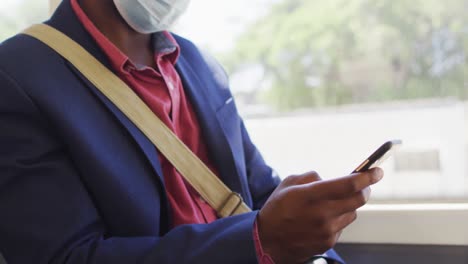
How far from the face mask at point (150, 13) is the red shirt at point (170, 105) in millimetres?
60

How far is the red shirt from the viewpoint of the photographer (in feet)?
3.11

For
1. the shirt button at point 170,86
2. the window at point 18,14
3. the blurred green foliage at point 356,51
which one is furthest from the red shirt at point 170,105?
the window at point 18,14

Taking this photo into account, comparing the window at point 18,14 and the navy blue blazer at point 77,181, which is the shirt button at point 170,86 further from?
the window at point 18,14

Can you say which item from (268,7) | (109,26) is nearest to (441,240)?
(268,7)

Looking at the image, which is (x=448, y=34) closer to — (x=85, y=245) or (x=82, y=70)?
(x=82, y=70)

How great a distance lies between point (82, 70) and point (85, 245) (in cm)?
30

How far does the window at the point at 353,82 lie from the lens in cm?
131

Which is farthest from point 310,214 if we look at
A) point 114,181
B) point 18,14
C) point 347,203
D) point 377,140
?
point 18,14

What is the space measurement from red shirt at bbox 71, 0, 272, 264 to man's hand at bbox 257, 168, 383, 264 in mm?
257

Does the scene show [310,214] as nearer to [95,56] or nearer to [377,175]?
[377,175]

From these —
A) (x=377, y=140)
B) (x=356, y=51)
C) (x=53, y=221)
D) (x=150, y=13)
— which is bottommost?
(x=377, y=140)

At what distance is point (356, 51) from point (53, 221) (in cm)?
91

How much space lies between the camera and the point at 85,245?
2.55 ft

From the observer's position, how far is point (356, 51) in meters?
1.38
